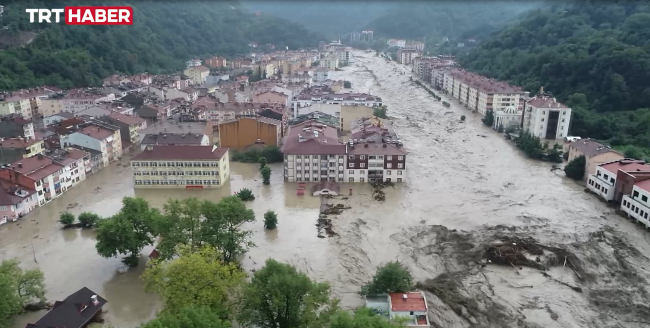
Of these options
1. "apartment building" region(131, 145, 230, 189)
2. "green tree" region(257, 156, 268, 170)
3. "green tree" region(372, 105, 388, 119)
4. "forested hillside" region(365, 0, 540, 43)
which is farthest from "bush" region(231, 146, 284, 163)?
"forested hillside" region(365, 0, 540, 43)

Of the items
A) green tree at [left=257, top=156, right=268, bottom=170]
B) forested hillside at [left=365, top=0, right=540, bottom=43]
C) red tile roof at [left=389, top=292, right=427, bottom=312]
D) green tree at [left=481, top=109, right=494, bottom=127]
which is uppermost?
forested hillside at [left=365, top=0, right=540, bottom=43]

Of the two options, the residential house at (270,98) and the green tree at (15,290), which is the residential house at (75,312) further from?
the residential house at (270,98)

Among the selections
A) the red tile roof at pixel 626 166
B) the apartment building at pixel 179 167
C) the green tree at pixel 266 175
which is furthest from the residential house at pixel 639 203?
the apartment building at pixel 179 167

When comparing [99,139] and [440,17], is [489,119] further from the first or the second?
[440,17]

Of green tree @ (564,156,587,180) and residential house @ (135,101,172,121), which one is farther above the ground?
residential house @ (135,101,172,121)

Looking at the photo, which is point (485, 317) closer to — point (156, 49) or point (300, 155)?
point (300, 155)

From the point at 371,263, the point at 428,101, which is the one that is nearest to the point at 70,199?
the point at 371,263

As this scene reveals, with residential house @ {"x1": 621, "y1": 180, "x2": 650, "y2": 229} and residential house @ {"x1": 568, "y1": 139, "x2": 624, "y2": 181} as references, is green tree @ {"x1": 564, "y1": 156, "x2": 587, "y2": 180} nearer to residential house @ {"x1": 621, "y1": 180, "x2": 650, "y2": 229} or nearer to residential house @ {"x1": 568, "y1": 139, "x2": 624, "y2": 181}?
residential house @ {"x1": 568, "y1": 139, "x2": 624, "y2": 181}

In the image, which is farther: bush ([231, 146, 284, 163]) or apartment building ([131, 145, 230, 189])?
bush ([231, 146, 284, 163])

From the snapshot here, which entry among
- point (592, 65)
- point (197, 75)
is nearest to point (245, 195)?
point (592, 65)
